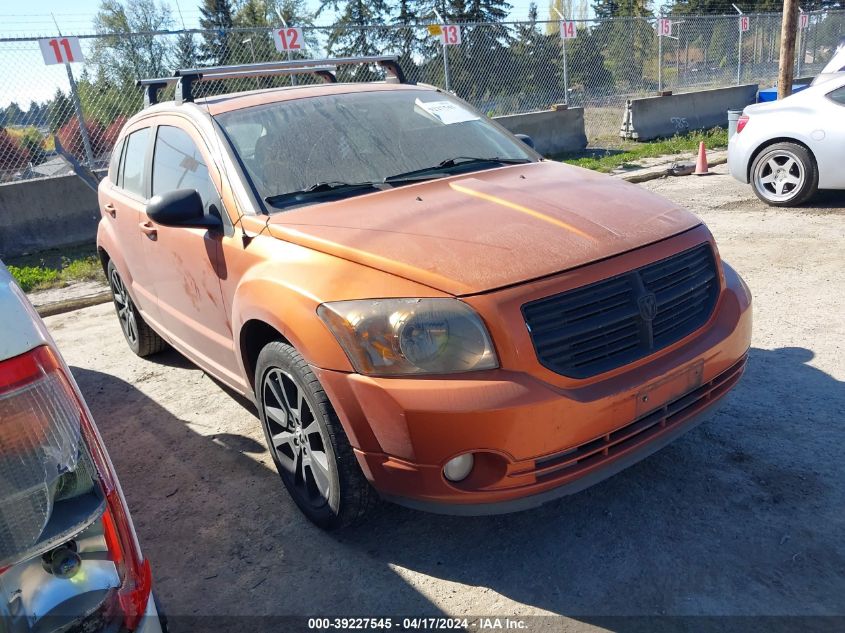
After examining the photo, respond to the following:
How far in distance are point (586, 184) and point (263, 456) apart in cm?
216

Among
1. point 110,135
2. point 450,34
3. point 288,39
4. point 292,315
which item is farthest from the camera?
point 450,34

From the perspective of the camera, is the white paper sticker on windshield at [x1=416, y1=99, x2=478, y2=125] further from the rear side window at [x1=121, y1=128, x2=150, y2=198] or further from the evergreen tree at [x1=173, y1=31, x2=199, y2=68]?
the evergreen tree at [x1=173, y1=31, x2=199, y2=68]

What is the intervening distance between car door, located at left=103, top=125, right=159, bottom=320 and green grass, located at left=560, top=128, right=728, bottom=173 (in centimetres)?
868

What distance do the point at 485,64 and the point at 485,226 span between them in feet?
42.0

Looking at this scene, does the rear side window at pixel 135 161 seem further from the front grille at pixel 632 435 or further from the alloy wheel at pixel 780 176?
the alloy wheel at pixel 780 176

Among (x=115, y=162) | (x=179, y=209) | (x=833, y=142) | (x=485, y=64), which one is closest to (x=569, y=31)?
(x=485, y=64)

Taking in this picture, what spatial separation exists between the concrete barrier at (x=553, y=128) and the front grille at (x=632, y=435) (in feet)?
35.2

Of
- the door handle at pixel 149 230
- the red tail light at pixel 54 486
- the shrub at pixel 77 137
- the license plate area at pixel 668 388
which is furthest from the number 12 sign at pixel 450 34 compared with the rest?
the red tail light at pixel 54 486

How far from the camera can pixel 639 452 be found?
2686mm

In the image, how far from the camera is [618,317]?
2660 millimetres

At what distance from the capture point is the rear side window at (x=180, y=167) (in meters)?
3.60

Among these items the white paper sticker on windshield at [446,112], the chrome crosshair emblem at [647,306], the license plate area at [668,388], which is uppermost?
the white paper sticker on windshield at [446,112]

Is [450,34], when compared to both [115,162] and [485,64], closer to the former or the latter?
[485,64]

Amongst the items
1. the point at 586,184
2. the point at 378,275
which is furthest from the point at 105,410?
the point at 586,184
